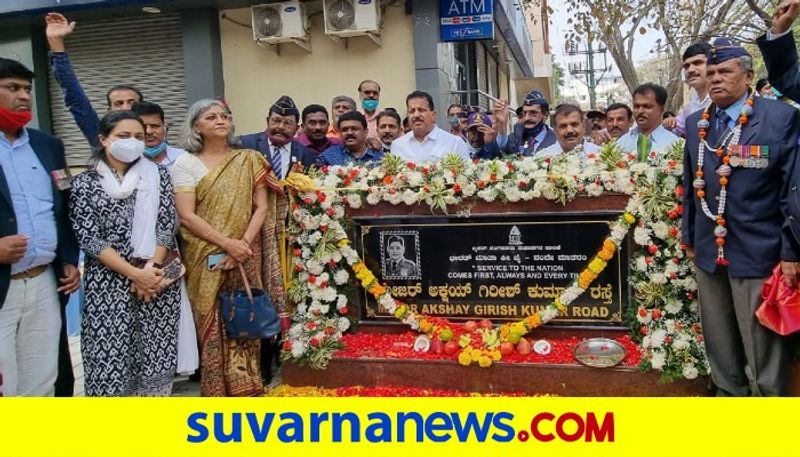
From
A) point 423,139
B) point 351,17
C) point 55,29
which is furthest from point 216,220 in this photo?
point 351,17

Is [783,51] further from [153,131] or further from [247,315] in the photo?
[153,131]

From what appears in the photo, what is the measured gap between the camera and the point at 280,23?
905 cm

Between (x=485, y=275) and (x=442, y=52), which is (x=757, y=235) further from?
(x=442, y=52)

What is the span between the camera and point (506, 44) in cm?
1583

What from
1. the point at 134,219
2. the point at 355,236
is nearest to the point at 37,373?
the point at 134,219

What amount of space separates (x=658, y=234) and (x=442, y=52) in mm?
6091

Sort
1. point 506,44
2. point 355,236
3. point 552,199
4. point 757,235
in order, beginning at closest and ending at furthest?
point 757,235, point 552,199, point 355,236, point 506,44

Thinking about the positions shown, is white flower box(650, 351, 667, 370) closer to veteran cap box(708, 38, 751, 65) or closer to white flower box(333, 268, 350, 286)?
veteran cap box(708, 38, 751, 65)

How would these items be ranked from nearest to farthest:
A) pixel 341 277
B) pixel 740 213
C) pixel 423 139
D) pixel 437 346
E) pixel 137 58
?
1. pixel 740 213
2. pixel 437 346
3. pixel 341 277
4. pixel 423 139
5. pixel 137 58

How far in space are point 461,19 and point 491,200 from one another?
5.63 metres

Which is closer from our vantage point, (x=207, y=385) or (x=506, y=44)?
(x=207, y=385)

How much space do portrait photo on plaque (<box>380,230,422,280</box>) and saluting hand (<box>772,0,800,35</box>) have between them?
230cm

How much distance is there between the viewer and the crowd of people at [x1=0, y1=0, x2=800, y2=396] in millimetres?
3074

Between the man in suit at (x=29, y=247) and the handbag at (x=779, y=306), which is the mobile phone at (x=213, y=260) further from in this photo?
the handbag at (x=779, y=306)
